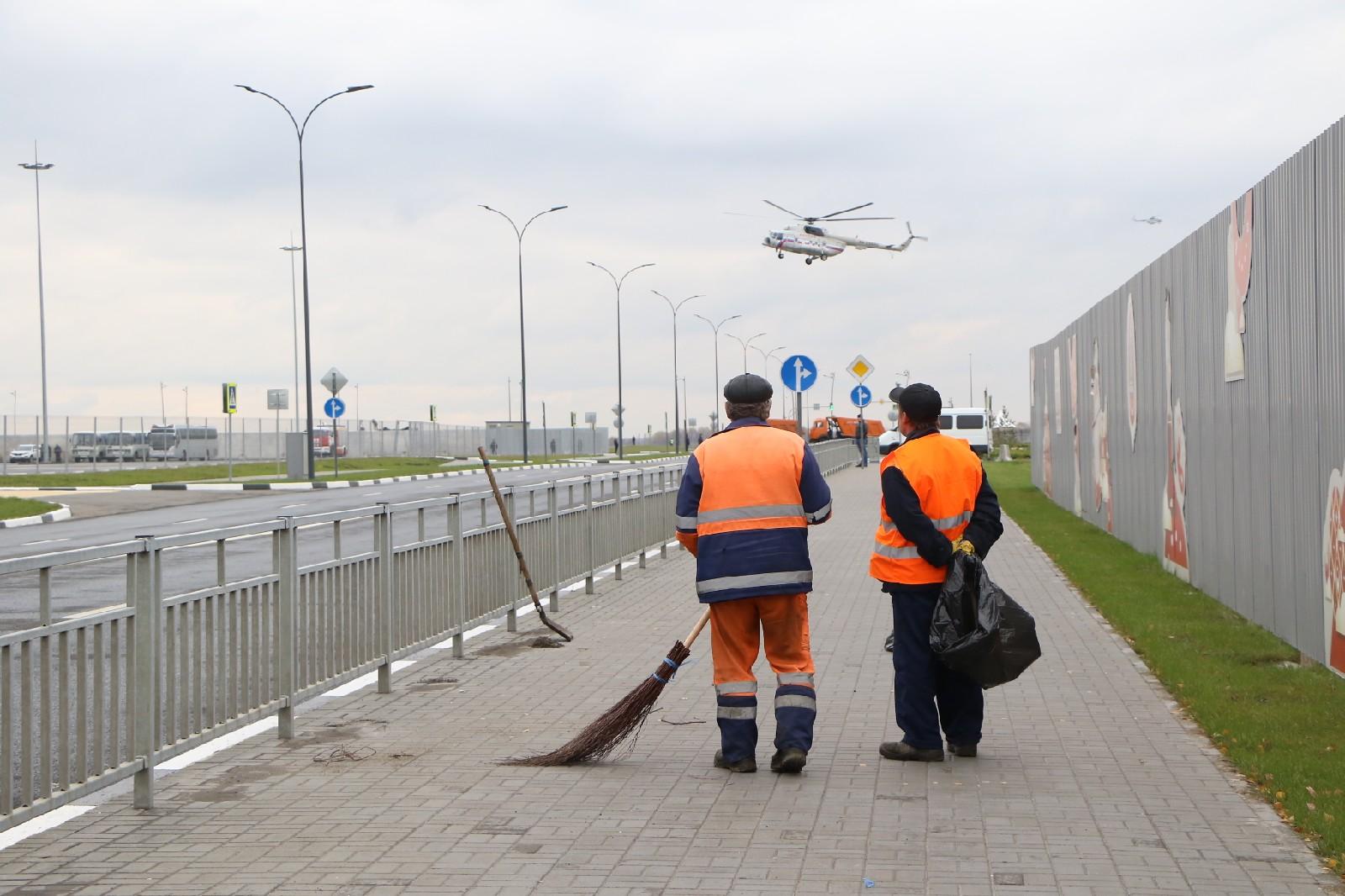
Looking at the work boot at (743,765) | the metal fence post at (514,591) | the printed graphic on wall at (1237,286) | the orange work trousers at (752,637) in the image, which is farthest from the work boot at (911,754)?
the printed graphic on wall at (1237,286)

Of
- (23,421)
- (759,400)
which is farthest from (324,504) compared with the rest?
(23,421)

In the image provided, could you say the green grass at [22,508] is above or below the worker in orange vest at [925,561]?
below

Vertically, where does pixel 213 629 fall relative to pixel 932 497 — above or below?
below

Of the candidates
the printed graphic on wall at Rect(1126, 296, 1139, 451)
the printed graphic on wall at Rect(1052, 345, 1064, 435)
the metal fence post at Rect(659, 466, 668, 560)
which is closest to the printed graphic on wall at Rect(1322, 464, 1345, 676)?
the printed graphic on wall at Rect(1126, 296, 1139, 451)

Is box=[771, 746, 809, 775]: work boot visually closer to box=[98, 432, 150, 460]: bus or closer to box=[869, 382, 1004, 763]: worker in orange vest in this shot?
box=[869, 382, 1004, 763]: worker in orange vest

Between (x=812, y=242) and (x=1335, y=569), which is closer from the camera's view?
(x=1335, y=569)

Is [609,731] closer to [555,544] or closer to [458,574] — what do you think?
[458,574]

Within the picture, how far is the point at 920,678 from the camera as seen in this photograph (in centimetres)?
745

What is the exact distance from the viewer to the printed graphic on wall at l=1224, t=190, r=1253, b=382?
11.6 metres

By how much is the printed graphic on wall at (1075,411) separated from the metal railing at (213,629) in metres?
16.0

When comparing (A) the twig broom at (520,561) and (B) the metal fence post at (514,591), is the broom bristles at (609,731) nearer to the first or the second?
(A) the twig broom at (520,561)

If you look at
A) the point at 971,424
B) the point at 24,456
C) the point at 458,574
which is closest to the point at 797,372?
the point at 458,574

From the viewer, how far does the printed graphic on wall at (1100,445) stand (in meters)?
21.9

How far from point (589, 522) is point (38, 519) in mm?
17075
